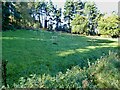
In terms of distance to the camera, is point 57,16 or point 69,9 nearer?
point 69,9

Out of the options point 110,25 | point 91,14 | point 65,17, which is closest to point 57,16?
point 65,17

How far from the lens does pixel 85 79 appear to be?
818cm

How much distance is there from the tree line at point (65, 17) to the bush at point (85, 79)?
26593mm

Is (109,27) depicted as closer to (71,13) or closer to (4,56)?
(71,13)

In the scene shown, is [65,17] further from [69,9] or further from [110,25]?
[110,25]

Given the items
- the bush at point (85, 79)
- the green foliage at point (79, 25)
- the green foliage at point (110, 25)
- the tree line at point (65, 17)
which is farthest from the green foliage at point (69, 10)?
the bush at point (85, 79)

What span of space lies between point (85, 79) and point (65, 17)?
55.4m

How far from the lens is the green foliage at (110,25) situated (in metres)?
49.4

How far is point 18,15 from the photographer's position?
42.2 meters

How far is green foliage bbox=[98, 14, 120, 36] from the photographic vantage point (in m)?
49.4

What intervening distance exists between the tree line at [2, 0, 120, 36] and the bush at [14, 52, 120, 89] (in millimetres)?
26593

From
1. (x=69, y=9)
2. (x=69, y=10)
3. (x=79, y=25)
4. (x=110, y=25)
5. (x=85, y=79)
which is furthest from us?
(x=69, y=10)

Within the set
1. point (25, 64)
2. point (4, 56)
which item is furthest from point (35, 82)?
point (4, 56)

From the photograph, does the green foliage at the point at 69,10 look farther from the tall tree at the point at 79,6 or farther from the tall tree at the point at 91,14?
the tall tree at the point at 91,14
